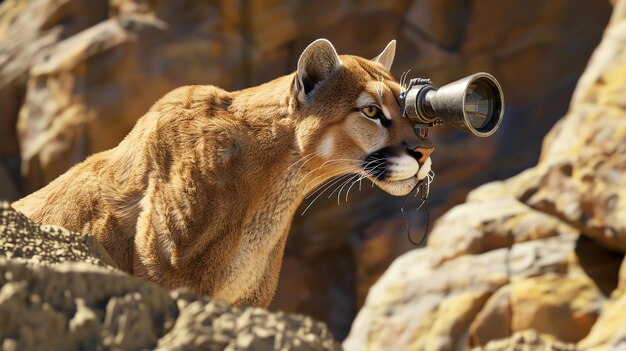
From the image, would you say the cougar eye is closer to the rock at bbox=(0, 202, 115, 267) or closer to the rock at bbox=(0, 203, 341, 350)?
the rock at bbox=(0, 202, 115, 267)

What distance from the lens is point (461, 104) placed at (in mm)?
3941

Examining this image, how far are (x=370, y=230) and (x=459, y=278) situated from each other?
4.55 meters

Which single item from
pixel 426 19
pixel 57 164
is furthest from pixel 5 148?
pixel 426 19

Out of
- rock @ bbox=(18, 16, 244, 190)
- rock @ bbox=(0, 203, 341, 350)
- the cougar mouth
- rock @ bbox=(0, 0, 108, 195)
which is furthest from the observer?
rock @ bbox=(0, 0, 108, 195)

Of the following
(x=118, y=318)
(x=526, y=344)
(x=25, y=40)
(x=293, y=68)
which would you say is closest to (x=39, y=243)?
(x=118, y=318)

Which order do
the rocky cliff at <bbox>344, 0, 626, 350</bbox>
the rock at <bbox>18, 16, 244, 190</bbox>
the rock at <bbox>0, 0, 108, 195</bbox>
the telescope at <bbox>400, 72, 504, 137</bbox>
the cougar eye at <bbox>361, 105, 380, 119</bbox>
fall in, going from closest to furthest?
the telescope at <bbox>400, 72, 504, 137</bbox> → the cougar eye at <bbox>361, 105, 380, 119</bbox> → the rocky cliff at <bbox>344, 0, 626, 350</bbox> → the rock at <bbox>18, 16, 244, 190</bbox> → the rock at <bbox>0, 0, 108, 195</bbox>

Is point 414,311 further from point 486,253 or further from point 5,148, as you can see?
point 5,148

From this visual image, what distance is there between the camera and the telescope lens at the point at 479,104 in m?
4.04

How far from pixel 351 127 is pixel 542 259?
3.68 metres

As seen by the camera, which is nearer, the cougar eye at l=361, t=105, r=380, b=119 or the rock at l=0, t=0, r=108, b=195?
the cougar eye at l=361, t=105, r=380, b=119

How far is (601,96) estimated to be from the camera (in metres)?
7.86

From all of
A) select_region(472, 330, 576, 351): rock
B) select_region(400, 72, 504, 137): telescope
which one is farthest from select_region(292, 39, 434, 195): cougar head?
select_region(472, 330, 576, 351): rock

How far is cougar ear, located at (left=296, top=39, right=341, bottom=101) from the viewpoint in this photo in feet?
14.9

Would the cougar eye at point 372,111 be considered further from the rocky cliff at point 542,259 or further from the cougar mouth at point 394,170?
the rocky cliff at point 542,259
